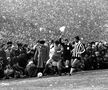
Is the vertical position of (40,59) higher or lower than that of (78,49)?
lower

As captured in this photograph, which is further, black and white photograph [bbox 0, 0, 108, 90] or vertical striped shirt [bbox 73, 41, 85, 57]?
vertical striped shirt [bbox 73, 41, 85, 57]

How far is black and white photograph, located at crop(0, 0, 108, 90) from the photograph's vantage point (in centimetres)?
1911

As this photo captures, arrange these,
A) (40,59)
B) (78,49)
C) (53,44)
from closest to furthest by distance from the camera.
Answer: (78,49), (53,44), (40,59)

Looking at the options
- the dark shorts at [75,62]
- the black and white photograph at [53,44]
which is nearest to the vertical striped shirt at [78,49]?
the black and white photograph at [53,44]

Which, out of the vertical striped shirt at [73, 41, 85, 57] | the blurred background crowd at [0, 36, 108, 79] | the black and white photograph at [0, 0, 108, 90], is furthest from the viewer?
the blurred background crowd at [0, 36, 108, 79]

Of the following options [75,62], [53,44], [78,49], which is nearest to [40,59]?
[53,44]

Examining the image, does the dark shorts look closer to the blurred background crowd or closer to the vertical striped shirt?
the blurred background crowd

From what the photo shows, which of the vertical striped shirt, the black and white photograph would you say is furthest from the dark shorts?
the vertical striped shirt

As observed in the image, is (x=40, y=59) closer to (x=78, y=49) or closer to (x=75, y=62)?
(x=75, y=62)

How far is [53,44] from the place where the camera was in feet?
71.0

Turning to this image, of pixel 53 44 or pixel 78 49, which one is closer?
pixel 78 49

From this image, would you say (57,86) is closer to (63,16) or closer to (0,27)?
(0,27)

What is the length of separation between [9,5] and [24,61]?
31.5 m

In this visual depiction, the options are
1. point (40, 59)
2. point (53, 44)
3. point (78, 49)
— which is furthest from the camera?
point (40, 59)
